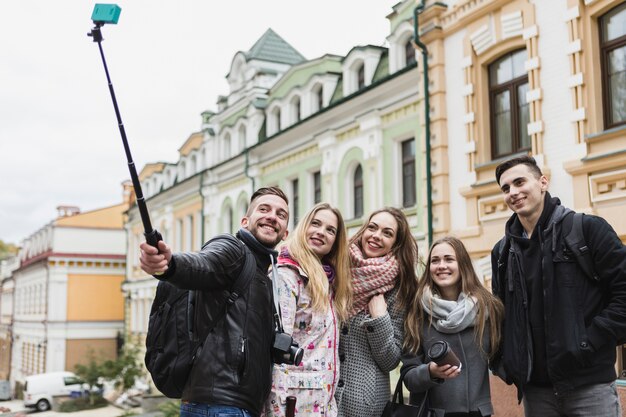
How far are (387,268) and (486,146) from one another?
8.33m

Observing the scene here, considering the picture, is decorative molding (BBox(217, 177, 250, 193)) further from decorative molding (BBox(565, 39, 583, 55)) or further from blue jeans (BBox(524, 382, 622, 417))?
blue jeans (BBox(524, 382, 622, 417))

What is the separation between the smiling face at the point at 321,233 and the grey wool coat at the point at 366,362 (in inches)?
18.5

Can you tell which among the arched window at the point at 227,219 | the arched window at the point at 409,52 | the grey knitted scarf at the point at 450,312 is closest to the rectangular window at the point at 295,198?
the arched window at the point at 227,219

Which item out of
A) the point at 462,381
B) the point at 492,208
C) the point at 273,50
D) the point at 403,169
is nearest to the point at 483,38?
the point at 492,208

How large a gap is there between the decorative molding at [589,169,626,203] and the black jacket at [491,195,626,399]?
20.6 ft

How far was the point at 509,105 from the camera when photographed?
468 inches

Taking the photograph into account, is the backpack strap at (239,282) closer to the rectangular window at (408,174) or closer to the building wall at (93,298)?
the rectangular window at (408,174)

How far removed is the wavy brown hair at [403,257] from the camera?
451 cm

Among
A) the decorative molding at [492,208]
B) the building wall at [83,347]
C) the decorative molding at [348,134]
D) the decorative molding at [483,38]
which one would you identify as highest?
the decorative molding at [483,38]

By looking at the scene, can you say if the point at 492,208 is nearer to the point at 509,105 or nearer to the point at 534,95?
the point at 509,105

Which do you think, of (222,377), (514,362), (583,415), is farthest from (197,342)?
(583,415)

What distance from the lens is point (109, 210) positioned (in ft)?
150

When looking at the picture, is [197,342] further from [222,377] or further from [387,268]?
[387,268]

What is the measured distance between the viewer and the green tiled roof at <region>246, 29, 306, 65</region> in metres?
24.1
